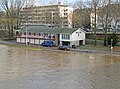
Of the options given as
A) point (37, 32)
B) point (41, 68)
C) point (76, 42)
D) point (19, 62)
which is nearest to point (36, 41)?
point (37, 32)

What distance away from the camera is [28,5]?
8269cm

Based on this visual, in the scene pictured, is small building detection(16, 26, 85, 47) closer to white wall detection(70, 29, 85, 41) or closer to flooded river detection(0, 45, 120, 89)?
white wall detection(70, 29, 85, 41)

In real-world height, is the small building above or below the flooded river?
above

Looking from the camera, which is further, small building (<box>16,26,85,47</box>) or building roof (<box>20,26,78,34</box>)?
building roof (<box>20,26,78,34</box>)

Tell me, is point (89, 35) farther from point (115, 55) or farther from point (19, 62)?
point (19, 62)

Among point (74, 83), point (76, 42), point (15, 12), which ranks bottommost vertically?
point (74, 83)

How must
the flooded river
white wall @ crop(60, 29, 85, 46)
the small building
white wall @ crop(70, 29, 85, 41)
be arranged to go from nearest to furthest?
the flooded river, white wall @ crop(60, 29, 85, 46), white wall @ crop(70, 29, 85, 41), the small building

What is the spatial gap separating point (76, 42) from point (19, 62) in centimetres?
2264

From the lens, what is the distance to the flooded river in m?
25.6

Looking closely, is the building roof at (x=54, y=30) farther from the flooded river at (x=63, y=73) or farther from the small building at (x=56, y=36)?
the flooded river at (x=63, y=73)

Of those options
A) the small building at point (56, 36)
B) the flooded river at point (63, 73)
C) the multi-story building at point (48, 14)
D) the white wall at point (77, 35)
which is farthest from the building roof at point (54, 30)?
the multi-story building at point (48, 14)

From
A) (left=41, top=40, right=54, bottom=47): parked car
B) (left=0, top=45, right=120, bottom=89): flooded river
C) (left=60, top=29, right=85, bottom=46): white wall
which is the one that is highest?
(left=60, top=29, right=85, bottom=46): white wall

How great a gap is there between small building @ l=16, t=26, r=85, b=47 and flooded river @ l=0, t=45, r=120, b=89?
15853 millimetres

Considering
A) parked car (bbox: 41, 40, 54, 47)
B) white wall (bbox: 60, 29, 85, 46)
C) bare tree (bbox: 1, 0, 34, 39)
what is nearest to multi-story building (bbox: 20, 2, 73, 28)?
bare tree (bbox: 1, 0, 34, 39)
